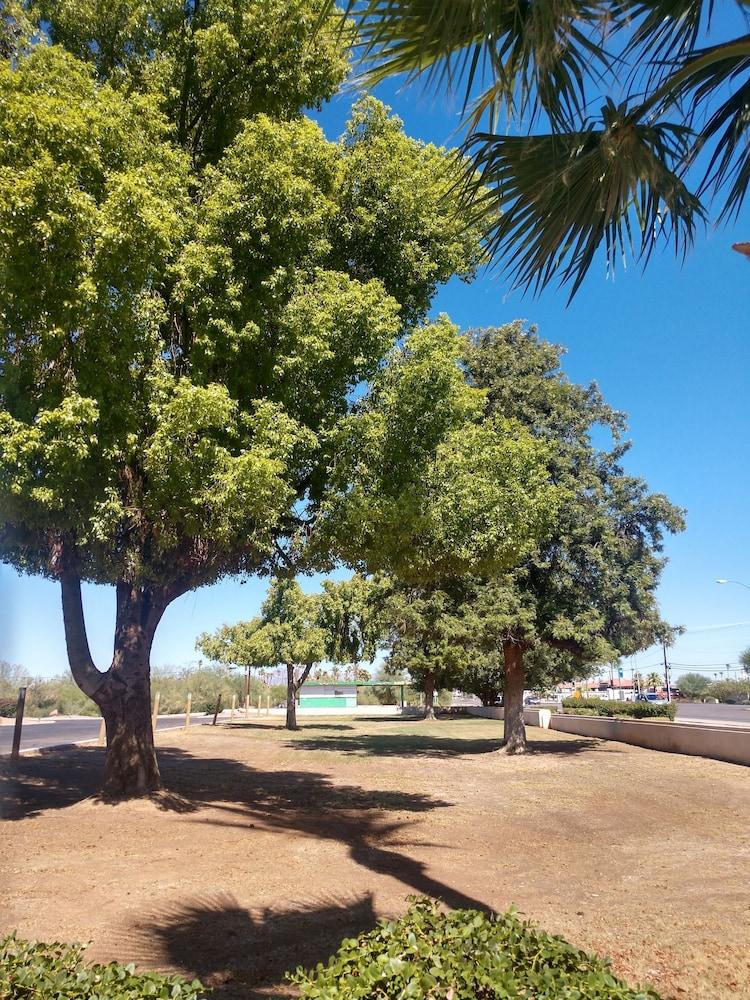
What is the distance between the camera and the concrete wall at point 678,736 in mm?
17844

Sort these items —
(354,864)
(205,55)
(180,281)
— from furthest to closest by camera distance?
(205,55) → (180,281) → (354,864)

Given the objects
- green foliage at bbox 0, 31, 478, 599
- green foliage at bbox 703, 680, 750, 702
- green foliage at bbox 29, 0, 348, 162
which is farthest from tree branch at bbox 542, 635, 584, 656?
green foliage at bbox 703, 680, 750, 702

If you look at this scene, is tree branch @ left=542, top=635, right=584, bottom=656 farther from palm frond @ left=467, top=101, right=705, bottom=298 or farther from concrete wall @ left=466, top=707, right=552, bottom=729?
palm frond @ left=467, top=101, right=705, bottom=298

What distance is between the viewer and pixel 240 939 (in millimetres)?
5211

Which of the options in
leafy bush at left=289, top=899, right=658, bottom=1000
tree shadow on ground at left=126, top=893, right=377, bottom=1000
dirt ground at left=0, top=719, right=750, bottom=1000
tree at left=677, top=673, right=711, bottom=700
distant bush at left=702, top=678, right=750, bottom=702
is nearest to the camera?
leafy bush at left=289, top=899, right=658, bottom=1000

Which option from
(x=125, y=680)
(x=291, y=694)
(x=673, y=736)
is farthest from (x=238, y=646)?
(x=125, y=680)

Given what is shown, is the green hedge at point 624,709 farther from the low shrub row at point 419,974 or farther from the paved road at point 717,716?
the low shrub row at point 419,974

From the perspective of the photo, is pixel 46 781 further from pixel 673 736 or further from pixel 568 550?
pixel 673 736

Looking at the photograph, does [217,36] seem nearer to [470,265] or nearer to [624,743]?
[470,265]

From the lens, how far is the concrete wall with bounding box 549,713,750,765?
58.5 feet

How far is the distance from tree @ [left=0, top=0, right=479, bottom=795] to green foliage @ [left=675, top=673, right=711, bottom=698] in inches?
4674

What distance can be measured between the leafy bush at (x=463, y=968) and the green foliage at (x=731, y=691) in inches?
4271

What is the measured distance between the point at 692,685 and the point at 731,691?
29.2m

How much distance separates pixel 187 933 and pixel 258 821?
15.9 ft
